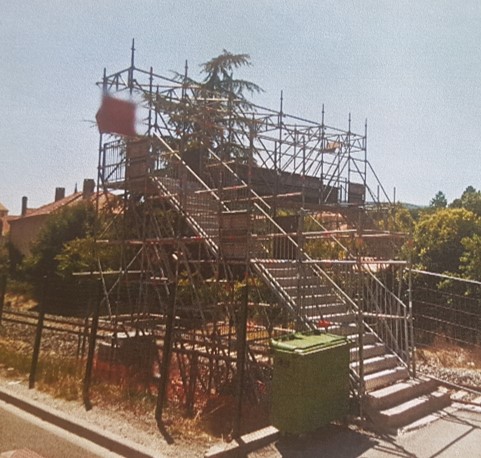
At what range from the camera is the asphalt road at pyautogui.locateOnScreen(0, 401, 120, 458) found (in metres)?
5.75

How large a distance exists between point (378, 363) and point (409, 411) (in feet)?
3.43

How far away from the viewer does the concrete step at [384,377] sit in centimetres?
739

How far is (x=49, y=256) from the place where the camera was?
23922 millimetres

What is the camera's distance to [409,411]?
280 inches

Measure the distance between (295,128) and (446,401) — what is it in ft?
37.3

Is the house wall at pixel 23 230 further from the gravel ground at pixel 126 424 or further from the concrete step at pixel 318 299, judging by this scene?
the concrete step at pixel 318 299

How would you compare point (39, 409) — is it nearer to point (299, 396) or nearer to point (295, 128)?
point (299, 396)

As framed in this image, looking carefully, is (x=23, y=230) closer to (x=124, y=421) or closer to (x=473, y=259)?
(x=473, y=259)

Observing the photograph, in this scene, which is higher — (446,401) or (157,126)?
(157,126)

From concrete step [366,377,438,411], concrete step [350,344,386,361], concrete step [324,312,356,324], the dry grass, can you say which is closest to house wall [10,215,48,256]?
the dry grass

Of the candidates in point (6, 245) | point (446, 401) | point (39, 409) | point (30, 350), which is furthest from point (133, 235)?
point (6, 245)

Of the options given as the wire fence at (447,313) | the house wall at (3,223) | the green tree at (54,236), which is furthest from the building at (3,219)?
the wire fence at (447,313)

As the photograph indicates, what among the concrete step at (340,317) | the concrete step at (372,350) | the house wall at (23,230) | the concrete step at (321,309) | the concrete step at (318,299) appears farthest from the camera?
the house wall at (23,230)

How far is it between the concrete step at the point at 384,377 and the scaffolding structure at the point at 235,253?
0.28m
